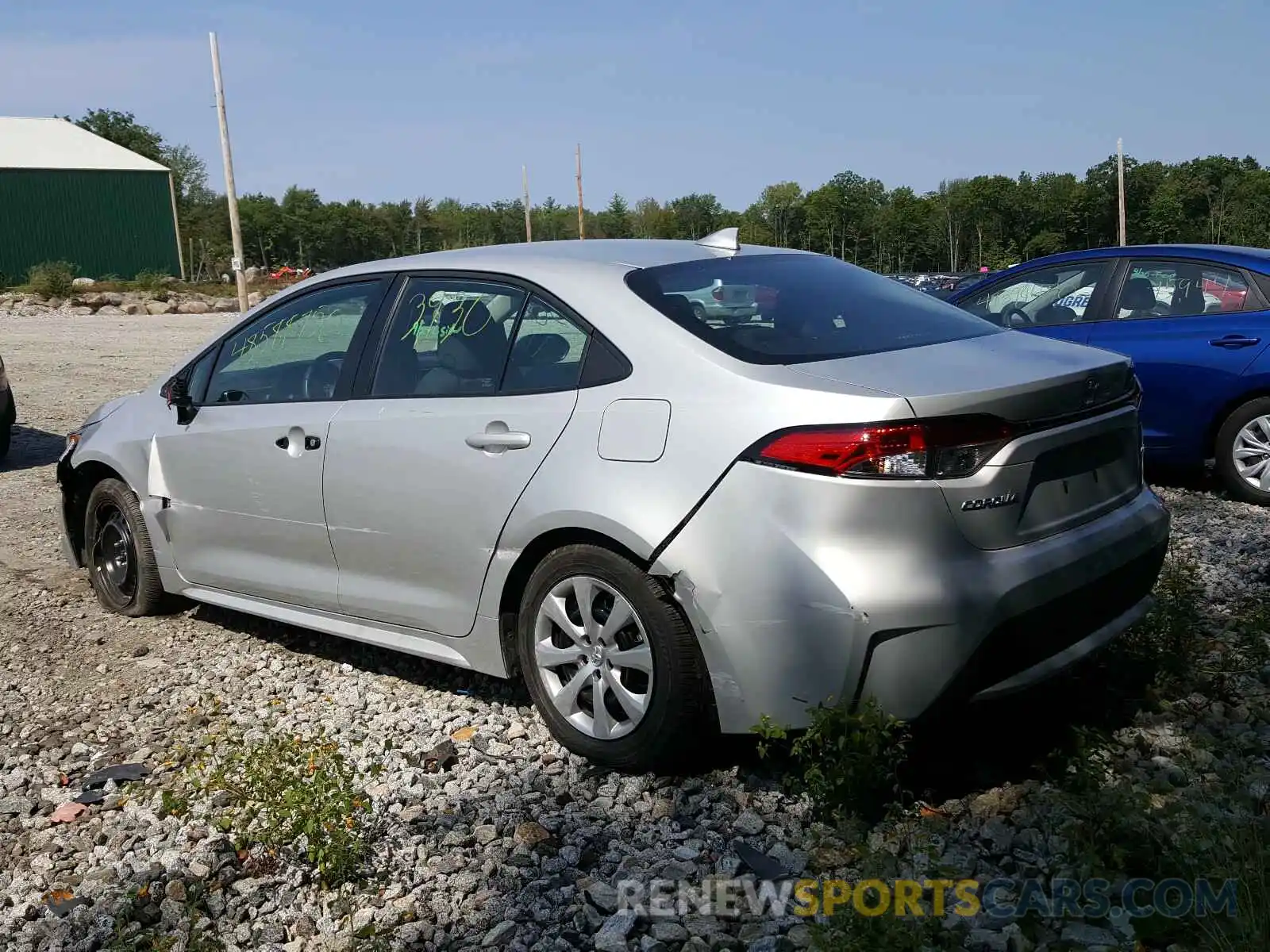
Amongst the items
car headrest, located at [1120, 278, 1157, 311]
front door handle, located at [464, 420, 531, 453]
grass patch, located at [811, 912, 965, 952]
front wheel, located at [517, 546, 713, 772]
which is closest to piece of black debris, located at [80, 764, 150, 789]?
front wheel, located at [517, 546, 713, 772]

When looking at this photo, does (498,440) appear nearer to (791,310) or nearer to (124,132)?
(791,310)

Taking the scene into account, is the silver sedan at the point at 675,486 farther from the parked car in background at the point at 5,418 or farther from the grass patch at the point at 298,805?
the parked car in background at the point at 5,418

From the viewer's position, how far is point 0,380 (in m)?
10.6

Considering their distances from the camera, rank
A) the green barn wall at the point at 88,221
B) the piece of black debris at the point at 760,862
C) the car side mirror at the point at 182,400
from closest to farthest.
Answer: the piece of black debris at the point at 760,862, the car side mirror at the point at 182,400, the green barn wall at the point at 88,221

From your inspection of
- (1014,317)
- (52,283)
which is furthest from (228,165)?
(1014,317)

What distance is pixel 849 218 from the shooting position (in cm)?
11088

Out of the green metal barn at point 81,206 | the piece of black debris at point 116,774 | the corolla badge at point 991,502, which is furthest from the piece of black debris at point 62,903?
the green metal barn at point 81,206

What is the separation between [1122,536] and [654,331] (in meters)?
1.56

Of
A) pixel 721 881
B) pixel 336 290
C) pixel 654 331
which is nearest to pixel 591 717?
pixel 721 881

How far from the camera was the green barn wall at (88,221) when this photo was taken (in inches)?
2167

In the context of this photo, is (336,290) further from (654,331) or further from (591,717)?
(591,717)

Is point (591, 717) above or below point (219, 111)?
below

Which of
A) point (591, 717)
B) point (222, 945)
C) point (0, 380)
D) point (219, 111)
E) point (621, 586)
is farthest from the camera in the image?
point (219, 111)

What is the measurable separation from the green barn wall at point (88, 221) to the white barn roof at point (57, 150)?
1.39ft
